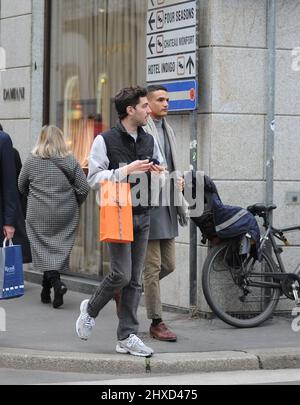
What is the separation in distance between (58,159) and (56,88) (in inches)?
94.1

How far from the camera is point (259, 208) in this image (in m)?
9.16

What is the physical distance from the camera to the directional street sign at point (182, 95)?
30.3ft

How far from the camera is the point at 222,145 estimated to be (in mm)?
9273

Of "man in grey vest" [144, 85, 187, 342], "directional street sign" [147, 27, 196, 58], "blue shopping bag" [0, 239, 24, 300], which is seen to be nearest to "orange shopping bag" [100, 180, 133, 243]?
"man in grey vest" [144, 85, 187, 342]

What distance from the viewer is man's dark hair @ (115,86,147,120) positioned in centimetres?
763

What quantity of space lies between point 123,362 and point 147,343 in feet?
2.29

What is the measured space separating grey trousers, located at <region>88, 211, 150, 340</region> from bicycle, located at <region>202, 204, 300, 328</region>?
1.41m

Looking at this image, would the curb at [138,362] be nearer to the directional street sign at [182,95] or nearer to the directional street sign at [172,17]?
the directional street sign at [182,95]

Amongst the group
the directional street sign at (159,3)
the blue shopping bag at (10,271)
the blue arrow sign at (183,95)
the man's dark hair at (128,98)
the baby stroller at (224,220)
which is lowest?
the blue shopping bag at (10,271)

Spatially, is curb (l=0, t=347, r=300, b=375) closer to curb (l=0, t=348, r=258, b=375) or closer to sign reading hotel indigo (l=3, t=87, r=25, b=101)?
curb (l=0, t=348, r=258, b=375)

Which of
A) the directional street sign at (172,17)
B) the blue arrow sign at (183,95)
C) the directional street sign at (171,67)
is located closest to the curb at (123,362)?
the blue arrow sign at (183,95)

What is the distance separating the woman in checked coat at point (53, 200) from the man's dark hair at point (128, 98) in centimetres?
227

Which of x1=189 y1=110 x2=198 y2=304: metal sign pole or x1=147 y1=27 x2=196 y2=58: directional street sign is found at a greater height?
x1=147 y1=27 x2=196 y2=58: directional street sign
